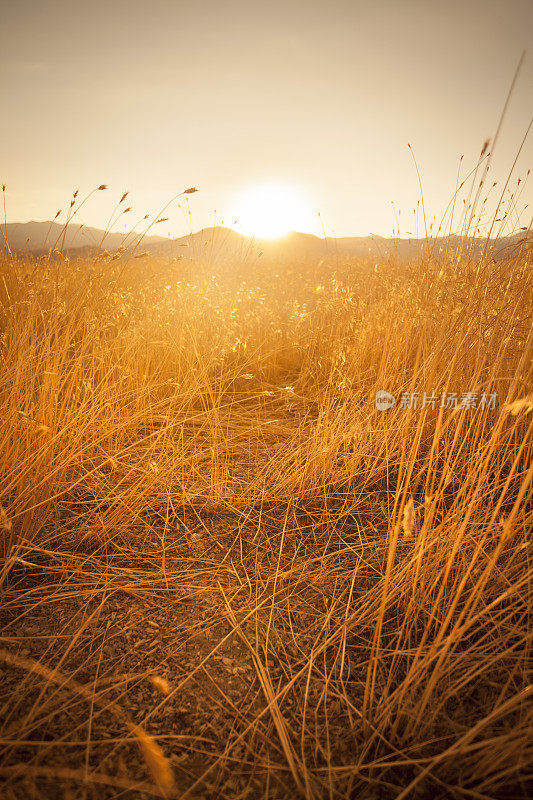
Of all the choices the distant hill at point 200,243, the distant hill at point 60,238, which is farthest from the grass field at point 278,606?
the distant hill at point 60,238

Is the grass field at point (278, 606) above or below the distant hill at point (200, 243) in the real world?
below

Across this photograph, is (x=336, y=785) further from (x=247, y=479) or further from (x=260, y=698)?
(x=247, y=479)

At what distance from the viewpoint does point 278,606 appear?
3.13ft

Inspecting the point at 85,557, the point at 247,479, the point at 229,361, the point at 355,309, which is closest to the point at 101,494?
the point at 85,557

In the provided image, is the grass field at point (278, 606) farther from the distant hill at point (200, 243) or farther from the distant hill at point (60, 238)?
the distant hill at point (60, 238)

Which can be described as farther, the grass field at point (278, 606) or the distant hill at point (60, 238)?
the distant hill at point (60, 238)

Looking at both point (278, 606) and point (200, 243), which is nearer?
point (278, 606)

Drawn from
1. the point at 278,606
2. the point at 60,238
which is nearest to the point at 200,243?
the point at 60,238

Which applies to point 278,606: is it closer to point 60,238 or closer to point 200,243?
point 60,238

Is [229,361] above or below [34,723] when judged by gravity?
above

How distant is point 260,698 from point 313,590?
302 millimetres

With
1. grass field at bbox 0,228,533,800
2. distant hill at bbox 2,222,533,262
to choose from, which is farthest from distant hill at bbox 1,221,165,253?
grass field at bbox 0,228,533,800

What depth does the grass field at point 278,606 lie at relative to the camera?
622mm

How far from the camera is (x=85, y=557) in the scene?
1058 mm
